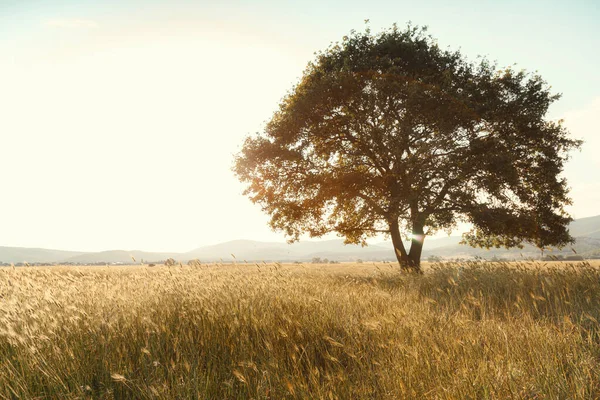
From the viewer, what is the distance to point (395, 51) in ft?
51.5

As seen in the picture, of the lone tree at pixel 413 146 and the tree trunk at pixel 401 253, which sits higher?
the lone tree at pixel 413 146

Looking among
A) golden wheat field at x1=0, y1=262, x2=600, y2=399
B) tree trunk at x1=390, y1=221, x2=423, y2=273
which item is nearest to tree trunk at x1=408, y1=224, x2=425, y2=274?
tree trunk at x1=390, y1=221, x2=423, y2=273

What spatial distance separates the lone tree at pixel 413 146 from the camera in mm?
14281

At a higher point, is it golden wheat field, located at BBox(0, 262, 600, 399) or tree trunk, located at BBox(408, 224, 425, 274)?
tree trunk, located at BBox(408, 224, 425, 274)

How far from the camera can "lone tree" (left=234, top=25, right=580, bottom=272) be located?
46.9ft

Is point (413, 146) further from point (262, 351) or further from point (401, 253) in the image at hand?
point (262, 351)

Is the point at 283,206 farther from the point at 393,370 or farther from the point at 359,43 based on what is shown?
the point at 393,370

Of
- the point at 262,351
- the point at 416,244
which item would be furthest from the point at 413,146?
the point at 262,351

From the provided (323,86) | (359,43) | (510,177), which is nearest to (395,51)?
(359,43)

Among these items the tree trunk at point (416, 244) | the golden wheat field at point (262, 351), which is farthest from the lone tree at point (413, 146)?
the golden wheat field at point (262, 351)

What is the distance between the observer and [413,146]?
15984mm

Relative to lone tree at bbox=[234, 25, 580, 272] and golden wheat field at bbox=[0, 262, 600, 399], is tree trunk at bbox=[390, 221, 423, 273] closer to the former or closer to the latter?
lone tree at bbox=[234, 25, 580, 272]

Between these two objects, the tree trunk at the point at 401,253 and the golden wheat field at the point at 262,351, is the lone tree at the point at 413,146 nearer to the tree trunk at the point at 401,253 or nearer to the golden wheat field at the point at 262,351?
the tree trunk at the point at 401,253

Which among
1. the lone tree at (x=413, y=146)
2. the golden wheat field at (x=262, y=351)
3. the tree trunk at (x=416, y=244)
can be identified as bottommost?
the golden wheat field at (x=262, y=351)
